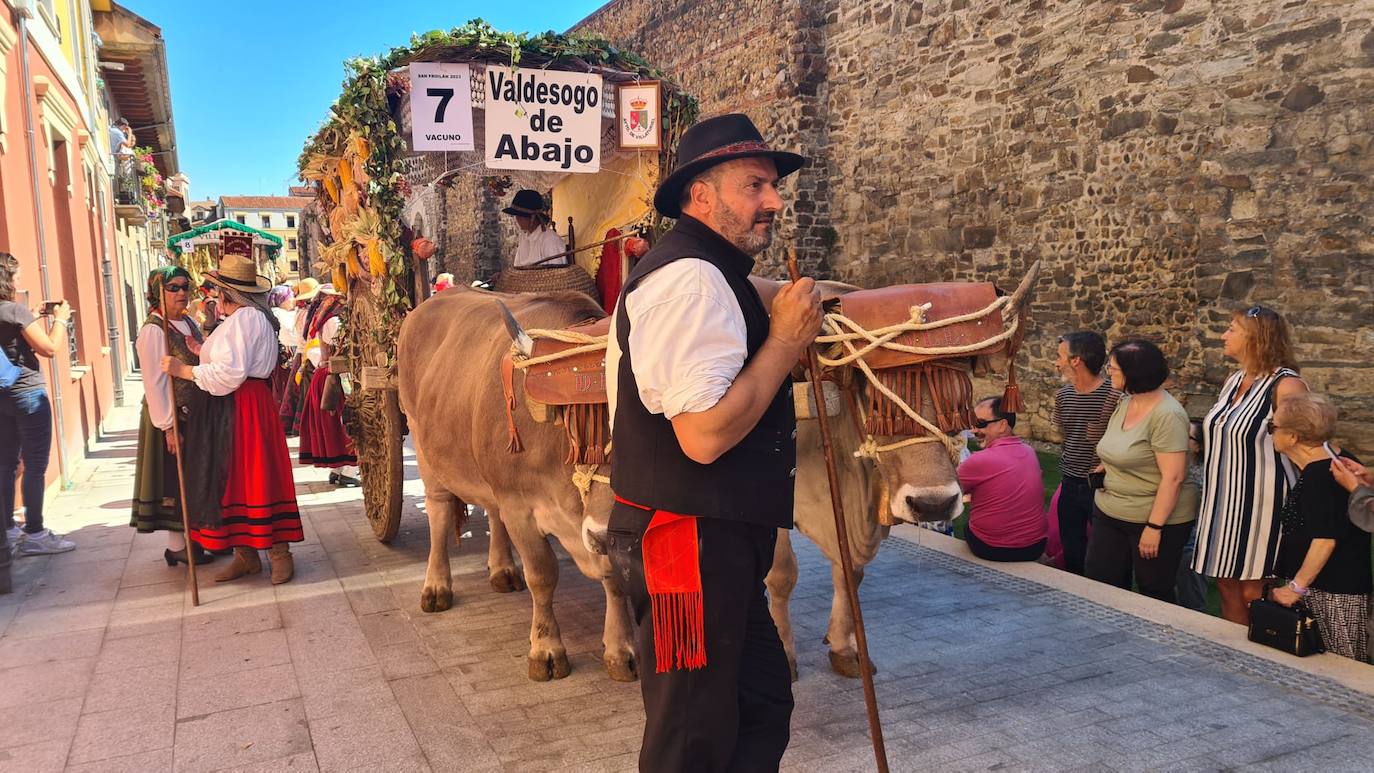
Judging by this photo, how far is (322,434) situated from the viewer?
8.14m

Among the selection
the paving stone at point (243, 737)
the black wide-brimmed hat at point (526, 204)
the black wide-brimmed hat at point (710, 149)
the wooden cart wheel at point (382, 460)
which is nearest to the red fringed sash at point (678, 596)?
the black wide-brimmed hat at point (710, 149)

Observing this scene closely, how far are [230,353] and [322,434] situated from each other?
2.91 m

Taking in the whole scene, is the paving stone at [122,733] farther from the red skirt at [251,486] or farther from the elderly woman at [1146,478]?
the elderly woman at [1146,478]

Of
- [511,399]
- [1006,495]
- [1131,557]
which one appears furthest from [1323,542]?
[511,399]

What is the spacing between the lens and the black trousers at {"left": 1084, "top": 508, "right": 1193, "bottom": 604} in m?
4.90

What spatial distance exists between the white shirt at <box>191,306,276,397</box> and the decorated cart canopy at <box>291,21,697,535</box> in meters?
0.72

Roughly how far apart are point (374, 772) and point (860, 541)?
2064mm

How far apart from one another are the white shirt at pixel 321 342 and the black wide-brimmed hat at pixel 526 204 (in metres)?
2.11

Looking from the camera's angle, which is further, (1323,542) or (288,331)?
(288,331)

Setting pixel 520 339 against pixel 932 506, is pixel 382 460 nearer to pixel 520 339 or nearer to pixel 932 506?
pixel 520 339

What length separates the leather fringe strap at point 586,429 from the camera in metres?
3.39

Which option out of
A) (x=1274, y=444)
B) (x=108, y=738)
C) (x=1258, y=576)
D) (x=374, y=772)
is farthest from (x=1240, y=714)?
(x=108, y=738)

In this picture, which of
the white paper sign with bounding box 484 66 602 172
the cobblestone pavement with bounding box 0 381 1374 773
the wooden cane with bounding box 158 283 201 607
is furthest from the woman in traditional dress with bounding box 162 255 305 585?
the white paper sign with bounding box 484 66 602 172

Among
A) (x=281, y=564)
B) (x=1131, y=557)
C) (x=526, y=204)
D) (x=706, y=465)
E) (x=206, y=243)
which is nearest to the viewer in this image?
(x=706, y=465)
